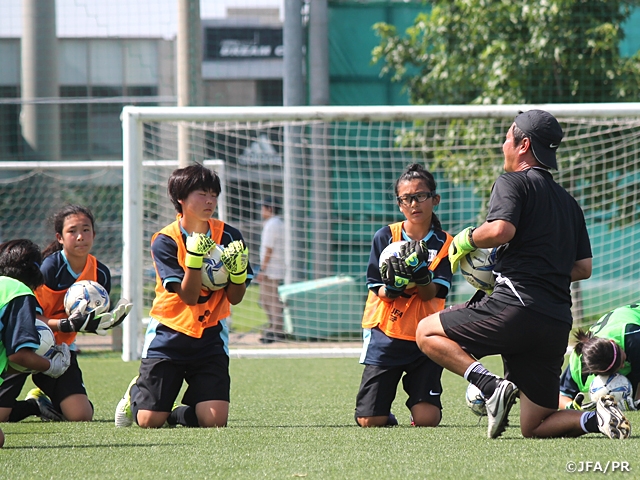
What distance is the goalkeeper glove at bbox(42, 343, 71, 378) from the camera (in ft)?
17.2

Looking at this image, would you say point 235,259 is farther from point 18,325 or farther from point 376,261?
point 18,325

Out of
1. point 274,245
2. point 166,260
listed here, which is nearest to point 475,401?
point 166,260

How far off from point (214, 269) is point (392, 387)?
1.25 meters

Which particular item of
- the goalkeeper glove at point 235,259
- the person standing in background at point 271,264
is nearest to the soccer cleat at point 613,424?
the goalkeeper glove at point 235,259

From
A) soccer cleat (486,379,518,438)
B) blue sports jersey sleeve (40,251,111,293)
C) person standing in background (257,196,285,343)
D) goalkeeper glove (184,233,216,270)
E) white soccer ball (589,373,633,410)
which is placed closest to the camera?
soccer cleat (486,379,518,438)

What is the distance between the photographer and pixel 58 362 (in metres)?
5.26

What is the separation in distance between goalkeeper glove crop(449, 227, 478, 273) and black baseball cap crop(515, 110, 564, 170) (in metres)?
0.47

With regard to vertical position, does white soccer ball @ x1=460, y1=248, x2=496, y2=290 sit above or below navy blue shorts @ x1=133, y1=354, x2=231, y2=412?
above

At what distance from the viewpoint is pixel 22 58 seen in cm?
1421

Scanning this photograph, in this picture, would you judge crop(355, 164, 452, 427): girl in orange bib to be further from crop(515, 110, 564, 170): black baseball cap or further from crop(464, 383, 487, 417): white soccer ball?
crop(515, 110, 564, 170): black baseball cap

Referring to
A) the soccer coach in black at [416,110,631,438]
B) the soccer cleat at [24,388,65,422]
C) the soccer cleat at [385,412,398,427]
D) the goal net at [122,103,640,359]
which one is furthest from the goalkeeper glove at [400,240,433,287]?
the goal net at [122,103,640,359]

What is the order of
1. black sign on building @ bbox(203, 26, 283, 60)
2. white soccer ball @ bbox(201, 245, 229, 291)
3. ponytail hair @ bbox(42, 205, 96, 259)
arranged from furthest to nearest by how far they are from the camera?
black sign on building @ bbox(203, 26, 283, 60) < ponytail hair @ bbox(42, 205, 96, 259) < white soccer ball @ bbox(201, 245, 229, 291)

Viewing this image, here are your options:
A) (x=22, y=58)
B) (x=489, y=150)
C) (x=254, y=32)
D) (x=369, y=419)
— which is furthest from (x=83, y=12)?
(x=369, y=419)

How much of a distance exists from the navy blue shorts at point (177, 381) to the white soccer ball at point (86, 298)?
463mm
